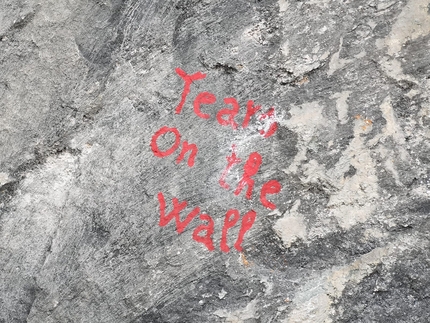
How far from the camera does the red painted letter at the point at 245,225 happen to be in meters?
1.37

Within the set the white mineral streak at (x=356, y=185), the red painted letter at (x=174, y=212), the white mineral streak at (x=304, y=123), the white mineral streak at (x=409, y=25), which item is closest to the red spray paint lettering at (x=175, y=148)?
the red painted letter at (x=174, y=212)

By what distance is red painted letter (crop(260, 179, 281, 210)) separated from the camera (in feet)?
4.47

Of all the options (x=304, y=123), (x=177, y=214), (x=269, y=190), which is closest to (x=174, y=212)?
(x=177, y=214)

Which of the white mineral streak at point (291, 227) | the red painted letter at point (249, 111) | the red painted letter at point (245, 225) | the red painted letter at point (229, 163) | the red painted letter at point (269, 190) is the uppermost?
the red painted letter at point (249, 111)

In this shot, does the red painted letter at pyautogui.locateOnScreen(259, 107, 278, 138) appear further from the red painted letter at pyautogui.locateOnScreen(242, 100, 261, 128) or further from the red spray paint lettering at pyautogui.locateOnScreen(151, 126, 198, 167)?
the red spray paint lettering at pyautogui.locateOnScreen(151, 126, 198, 167)

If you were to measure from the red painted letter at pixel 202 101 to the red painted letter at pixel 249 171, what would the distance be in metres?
0.16

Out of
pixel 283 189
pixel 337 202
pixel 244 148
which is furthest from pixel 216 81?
pixel 337 202

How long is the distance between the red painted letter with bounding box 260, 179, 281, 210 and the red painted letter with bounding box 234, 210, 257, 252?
1.6 inches

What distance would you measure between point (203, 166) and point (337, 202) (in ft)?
1.18

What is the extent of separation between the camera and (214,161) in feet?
4.56

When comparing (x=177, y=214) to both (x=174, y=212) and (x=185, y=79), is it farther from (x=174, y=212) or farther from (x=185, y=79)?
(x=185, y=79)

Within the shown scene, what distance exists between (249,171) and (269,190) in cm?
7

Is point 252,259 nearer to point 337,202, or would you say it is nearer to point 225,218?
point 225,218

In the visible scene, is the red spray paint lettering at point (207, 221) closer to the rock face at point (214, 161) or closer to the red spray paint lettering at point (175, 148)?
the rock face at point (214, 161)
